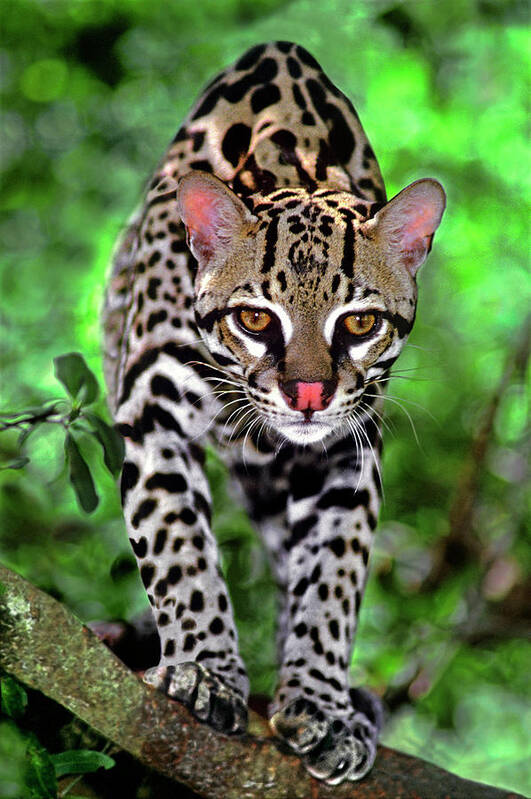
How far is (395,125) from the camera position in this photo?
16.4 ft

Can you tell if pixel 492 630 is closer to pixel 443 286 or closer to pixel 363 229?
pixel 443 286

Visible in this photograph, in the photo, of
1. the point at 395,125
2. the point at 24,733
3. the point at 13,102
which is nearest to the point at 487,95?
the point at 395,125

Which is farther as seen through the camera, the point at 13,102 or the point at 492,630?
the point at 13,102

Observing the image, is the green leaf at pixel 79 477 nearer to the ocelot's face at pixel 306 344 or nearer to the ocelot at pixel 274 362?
the ocelot at pixel 274 362

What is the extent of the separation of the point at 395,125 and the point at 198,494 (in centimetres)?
294

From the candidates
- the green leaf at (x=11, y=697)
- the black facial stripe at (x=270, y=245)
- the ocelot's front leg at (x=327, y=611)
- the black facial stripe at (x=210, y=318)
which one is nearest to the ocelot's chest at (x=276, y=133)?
the black facial stripe at (x=270, y=245)

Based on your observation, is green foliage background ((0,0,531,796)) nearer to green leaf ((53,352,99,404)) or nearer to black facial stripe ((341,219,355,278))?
green leaf ((53,352,99,404))

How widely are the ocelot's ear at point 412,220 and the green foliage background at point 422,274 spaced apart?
140 centimetres

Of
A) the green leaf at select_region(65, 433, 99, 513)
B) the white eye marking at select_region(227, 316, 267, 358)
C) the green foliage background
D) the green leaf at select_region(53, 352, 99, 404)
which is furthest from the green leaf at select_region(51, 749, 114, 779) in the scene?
the green foliage background

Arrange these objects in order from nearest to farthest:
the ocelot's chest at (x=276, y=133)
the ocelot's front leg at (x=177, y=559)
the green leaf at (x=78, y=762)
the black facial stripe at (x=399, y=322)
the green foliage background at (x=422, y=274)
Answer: the green leaf at (x=78, y=762) < the black facial stripe at (x=399, y=322) < the ocelot's front leg at (x=177, y=559) < the ocelot's chest at (x=276, y=133) < the green foliage background at (x=422, y=274)

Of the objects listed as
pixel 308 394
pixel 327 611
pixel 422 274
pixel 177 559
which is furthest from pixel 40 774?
pixel 422 274

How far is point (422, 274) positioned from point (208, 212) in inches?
102

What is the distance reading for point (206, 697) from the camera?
86.9 inches

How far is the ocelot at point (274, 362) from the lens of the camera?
2248mm
